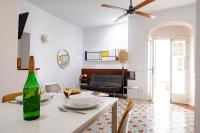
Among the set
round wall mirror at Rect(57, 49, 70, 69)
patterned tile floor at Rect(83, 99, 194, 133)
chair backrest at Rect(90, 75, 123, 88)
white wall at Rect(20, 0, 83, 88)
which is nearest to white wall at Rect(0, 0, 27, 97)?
white wall at Rect(20, 0, 83, 88)

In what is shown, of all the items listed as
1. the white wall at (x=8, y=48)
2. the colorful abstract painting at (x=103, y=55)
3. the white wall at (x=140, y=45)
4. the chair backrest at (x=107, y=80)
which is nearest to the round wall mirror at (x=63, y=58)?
the colorful abstract painting at (x=103, y=55)

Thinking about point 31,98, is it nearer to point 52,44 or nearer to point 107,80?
point 52,44

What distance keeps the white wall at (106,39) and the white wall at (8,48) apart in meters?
4.02

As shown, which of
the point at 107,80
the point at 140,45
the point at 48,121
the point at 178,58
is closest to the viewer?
the point at 48,121

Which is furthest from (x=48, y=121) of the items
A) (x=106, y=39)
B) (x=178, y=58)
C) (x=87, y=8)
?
(x=106, y=39)

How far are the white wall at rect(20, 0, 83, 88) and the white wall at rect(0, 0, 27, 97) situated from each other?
1384 mm

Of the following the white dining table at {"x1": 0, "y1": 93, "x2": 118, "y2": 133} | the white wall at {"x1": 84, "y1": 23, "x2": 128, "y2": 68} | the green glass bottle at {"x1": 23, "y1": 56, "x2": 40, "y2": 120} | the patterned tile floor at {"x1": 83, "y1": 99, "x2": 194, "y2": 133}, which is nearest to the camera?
the white dining table at {"x1": 0, "y1": 93, "x2": 118, "y2": 133}

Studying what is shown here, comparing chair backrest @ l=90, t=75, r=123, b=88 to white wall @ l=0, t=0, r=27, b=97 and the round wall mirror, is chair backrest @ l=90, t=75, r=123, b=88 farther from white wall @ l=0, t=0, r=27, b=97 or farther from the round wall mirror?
white wall @ l=0, t=0, r=27, b=97

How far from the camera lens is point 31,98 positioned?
89 cm

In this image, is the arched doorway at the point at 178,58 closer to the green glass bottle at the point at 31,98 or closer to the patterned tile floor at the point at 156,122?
the patterned tile floor at the point at 156,122

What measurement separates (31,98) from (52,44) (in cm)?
451

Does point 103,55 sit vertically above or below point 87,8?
below

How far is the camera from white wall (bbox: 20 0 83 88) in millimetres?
4332

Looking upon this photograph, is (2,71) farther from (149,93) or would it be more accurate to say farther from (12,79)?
(149,93)
